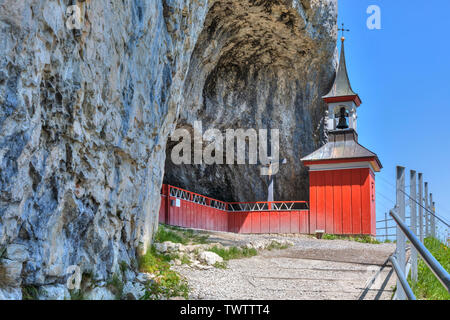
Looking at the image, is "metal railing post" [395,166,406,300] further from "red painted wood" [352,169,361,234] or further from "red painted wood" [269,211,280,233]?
"red painted wood" [269,211,280,233]

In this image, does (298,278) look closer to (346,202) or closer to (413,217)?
(413,217)

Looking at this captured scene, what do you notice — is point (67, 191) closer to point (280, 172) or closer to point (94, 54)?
point (94, 54)

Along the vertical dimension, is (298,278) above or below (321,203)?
below

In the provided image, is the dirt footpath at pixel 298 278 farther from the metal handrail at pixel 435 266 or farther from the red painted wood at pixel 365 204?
the red painted wood at pixel 365 204

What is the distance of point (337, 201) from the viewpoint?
723 inches

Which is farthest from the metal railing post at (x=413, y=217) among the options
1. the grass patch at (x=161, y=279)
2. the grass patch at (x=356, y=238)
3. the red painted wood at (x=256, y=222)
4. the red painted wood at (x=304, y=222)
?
the red painted wood at (x=256, y=222)

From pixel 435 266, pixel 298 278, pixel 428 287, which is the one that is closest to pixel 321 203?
pixel 298 278

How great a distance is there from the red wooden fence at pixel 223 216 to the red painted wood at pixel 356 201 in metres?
1.95

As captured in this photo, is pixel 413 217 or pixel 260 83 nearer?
pixel 413 217

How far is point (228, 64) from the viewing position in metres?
21.0

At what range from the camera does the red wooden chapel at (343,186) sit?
17906mm

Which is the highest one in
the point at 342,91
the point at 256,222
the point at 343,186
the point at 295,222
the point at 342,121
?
the point at 342,91

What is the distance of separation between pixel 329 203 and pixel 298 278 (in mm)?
10612
